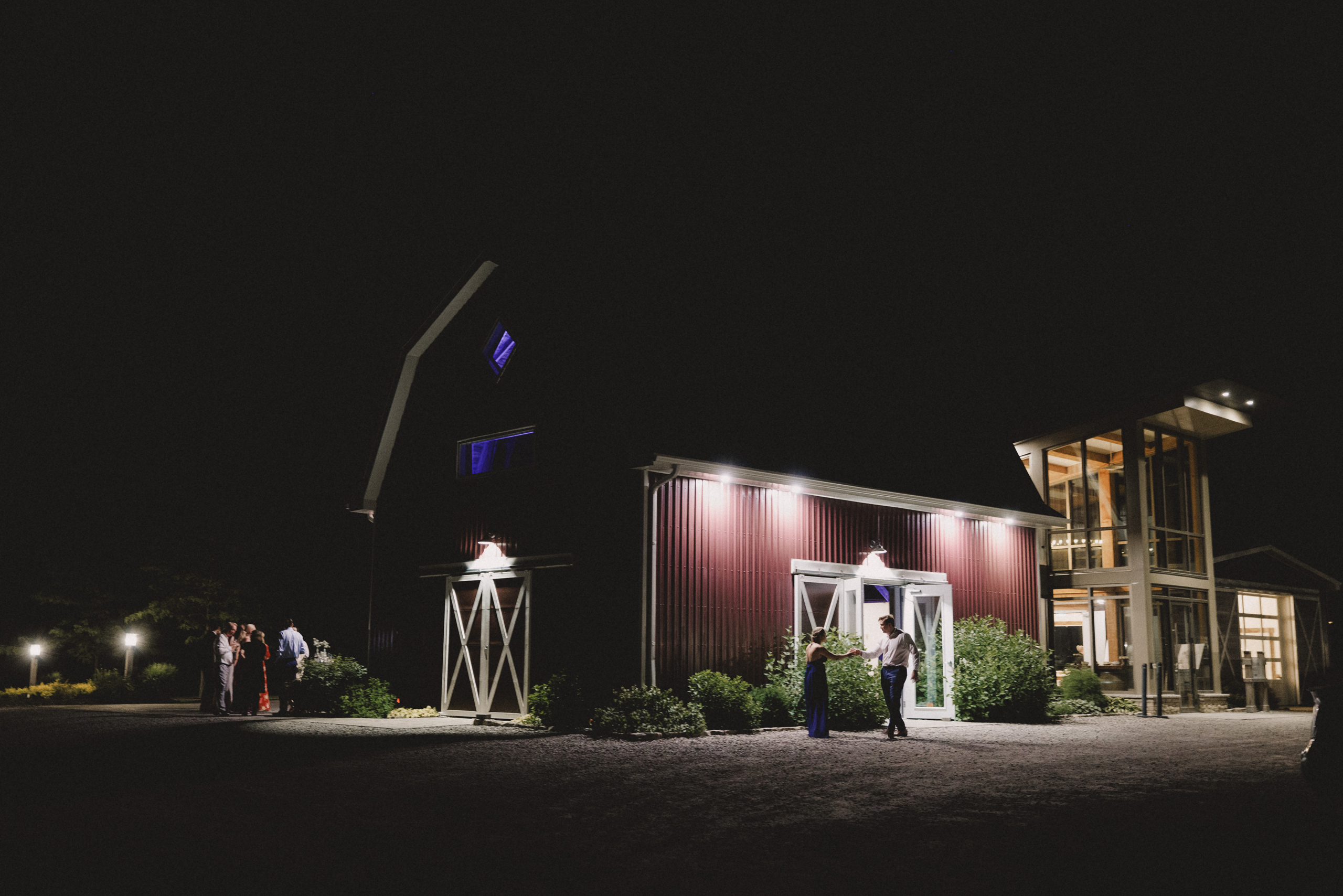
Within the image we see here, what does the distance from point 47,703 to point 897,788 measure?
20.2 m

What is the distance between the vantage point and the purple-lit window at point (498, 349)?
54.6ft

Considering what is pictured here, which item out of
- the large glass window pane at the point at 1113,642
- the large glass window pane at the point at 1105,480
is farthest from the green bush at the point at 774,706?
the large glass window pane at the point at 1105,480

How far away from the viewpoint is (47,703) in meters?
21.3

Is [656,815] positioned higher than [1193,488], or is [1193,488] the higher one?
[1193,488]

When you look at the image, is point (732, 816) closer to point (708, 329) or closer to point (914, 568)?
point (708, 329)

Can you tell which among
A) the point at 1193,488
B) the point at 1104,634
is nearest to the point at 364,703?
the point at 1104,634

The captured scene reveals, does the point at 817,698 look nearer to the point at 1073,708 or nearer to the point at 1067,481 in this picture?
the point at 1073,708

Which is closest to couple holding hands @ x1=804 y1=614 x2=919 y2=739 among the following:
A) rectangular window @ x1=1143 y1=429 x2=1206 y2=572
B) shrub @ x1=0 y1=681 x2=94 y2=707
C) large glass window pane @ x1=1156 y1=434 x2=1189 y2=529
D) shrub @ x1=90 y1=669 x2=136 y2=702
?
rectangular window @ x1=1143 y1=429 x2=1206 y2=572

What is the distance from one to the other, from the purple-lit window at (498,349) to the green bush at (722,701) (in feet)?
20.1

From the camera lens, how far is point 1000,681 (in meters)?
16.5

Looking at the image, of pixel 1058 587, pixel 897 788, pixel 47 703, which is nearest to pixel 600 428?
→ pixel 897 788

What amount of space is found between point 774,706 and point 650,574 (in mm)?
2721

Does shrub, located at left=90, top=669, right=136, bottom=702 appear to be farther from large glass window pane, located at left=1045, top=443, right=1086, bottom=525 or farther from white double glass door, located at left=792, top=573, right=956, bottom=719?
large glass window pane, located at left=1045, top=443, right=1086, bottom=525

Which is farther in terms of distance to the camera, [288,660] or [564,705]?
[288,660]
